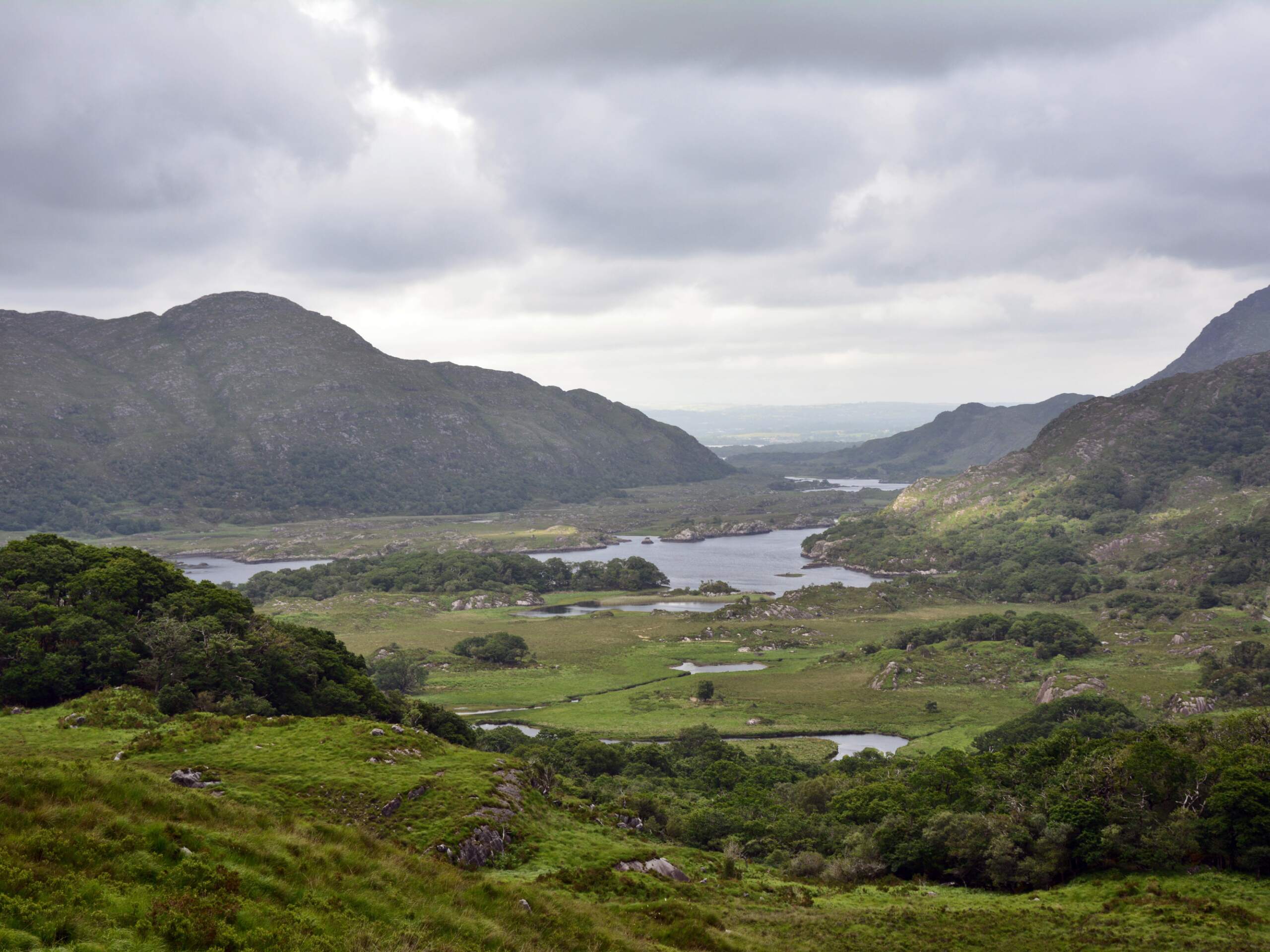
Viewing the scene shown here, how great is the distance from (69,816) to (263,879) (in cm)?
488

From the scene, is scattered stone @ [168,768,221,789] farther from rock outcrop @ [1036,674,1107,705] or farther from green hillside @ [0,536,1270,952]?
rock outcrop @ [1036,674,1107,705]

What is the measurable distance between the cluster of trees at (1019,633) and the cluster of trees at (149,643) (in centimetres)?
10931

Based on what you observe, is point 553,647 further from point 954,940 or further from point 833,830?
point 954,940

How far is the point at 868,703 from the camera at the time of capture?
121 m

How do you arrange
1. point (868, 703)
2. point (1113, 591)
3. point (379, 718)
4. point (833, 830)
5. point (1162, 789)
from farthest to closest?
point (1113, 591)
point (868, 703)
point (379, 718)
point (833, 830)
point (1162, 789)

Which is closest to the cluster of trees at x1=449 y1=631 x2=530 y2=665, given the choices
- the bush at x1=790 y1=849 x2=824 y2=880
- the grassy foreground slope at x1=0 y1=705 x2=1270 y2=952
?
the grassy foreground slope at x1=0 y1=705 x2=1270 y2=952

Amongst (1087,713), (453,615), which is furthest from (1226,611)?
(453,615)

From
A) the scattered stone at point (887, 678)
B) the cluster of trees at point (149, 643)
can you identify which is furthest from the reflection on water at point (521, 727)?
the scattered stone at point (887, 678)

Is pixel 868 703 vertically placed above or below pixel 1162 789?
below

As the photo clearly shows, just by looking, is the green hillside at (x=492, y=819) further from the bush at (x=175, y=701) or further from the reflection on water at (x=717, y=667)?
the reflection on water at (x=717, y=667)

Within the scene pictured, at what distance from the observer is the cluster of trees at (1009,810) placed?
43.3m

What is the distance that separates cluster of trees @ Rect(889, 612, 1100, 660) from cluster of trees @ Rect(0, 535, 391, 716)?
109310 mm

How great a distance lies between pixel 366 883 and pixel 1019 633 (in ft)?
479

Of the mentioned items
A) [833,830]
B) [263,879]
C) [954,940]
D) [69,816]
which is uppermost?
[69,816]
